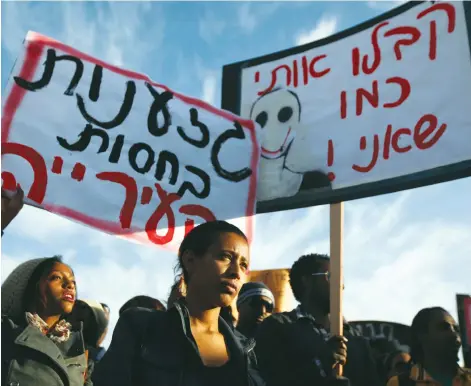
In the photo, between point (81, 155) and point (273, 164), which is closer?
point (81, 155)

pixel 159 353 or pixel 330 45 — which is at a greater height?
pixel 330 45

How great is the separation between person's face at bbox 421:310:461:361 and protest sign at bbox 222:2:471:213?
35.0 inches

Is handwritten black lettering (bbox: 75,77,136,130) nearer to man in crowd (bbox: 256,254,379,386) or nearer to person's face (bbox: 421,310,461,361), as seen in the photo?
man in crowd (bbox: 256,254,379,386)

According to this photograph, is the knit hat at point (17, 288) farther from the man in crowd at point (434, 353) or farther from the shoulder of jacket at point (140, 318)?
the man in crowd at point (434, 353)

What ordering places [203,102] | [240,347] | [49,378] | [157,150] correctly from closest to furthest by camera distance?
[240,347] → [49,378] → [157,150] → [203,102]

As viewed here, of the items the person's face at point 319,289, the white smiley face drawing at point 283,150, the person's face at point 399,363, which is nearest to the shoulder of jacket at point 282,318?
the person's face at point 319,289

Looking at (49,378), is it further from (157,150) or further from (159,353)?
(157,150)

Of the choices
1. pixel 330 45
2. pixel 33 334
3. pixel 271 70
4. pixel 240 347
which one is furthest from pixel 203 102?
pixel 240 347

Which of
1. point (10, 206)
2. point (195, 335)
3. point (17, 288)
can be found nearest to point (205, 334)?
point (195, 335)

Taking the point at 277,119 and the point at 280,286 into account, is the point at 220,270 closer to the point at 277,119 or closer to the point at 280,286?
the point at 277,119

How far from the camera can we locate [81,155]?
3504 mm

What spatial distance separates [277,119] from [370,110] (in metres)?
0.71

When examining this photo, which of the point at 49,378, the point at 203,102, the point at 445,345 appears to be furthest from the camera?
the point at 203,102

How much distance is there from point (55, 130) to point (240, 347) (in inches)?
78.1
